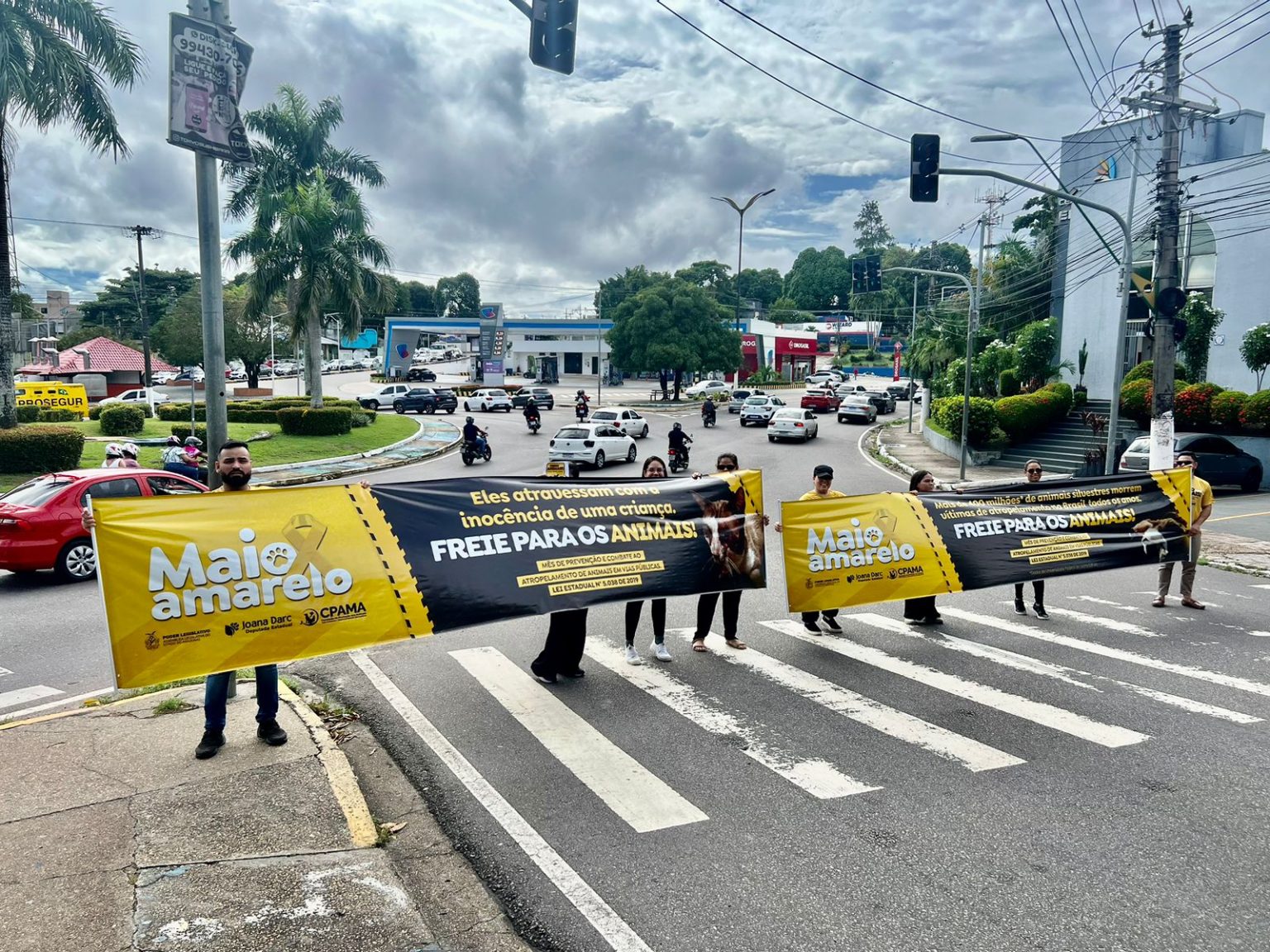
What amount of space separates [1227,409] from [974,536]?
22750 mm

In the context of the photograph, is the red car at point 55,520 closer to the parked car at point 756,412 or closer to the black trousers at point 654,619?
the black trousers at point 654,619

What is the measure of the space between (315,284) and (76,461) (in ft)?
49.1

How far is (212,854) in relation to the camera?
15.6 ft

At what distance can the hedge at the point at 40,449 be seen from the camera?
2048 centimetres

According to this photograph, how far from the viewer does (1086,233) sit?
40188mm

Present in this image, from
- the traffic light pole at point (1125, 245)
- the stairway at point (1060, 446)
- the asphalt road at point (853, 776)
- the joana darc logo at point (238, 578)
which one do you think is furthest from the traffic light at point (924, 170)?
the stairway at point (1060, 446)

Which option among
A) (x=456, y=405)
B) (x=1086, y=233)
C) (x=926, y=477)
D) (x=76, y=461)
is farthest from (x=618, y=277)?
(x=926, y=477)

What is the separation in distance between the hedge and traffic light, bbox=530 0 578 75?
17.6 m

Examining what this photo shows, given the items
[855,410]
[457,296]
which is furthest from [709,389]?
[457,296]

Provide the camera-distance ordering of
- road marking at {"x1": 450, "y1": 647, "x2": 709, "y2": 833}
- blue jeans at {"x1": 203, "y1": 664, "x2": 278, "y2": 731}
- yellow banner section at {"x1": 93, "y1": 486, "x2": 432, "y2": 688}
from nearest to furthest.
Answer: road marking at {"x1": 450, "y1": 647, "x2": 709, "y2": 833}, yellow banner section at {"x1": 93, "y1": 486, "x2": 432, "y2": 688}, blue jeans at {"x1": 203, "y1": 664, "x2": 278, "y2": 731}

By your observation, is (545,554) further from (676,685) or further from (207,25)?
(207,25)

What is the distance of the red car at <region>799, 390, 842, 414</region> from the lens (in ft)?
167

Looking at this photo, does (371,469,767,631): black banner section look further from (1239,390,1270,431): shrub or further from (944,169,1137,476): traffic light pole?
(1239,390,1270,431): shrub

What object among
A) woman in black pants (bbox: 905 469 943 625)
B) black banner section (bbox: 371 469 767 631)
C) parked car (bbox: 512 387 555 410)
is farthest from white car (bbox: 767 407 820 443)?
black banner section (bbox: 371 469 767 631)
